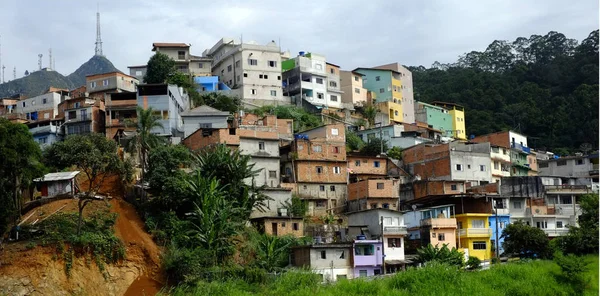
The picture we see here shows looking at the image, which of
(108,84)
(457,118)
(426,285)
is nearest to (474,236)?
(426,285)

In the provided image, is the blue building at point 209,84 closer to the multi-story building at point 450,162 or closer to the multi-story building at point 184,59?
the multi-story building at point 184,59

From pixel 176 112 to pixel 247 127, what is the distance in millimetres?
6116

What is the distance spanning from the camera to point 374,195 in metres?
39.5

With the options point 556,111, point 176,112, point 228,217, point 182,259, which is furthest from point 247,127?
point 556,111

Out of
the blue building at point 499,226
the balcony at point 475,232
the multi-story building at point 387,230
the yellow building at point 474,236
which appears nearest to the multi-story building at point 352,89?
the blue building at point 499,226

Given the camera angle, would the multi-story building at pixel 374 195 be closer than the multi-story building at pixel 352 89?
Yes

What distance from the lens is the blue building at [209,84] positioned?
55369mm

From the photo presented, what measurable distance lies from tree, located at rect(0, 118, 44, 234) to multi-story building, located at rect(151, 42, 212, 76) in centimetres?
2964

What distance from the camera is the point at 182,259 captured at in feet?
95.2

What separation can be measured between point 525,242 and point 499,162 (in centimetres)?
1257

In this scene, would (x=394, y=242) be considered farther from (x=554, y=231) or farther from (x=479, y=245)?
(x=554, y=231)

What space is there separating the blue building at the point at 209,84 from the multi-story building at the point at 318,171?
1520 cm

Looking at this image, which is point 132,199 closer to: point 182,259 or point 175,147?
point 175,147

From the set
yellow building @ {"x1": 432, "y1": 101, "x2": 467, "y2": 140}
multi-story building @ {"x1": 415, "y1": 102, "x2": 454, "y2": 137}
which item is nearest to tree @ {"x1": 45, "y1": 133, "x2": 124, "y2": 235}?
multi-story building @ {"x1": 415, "y1": 102, "x2": 454, "y2": 137}
